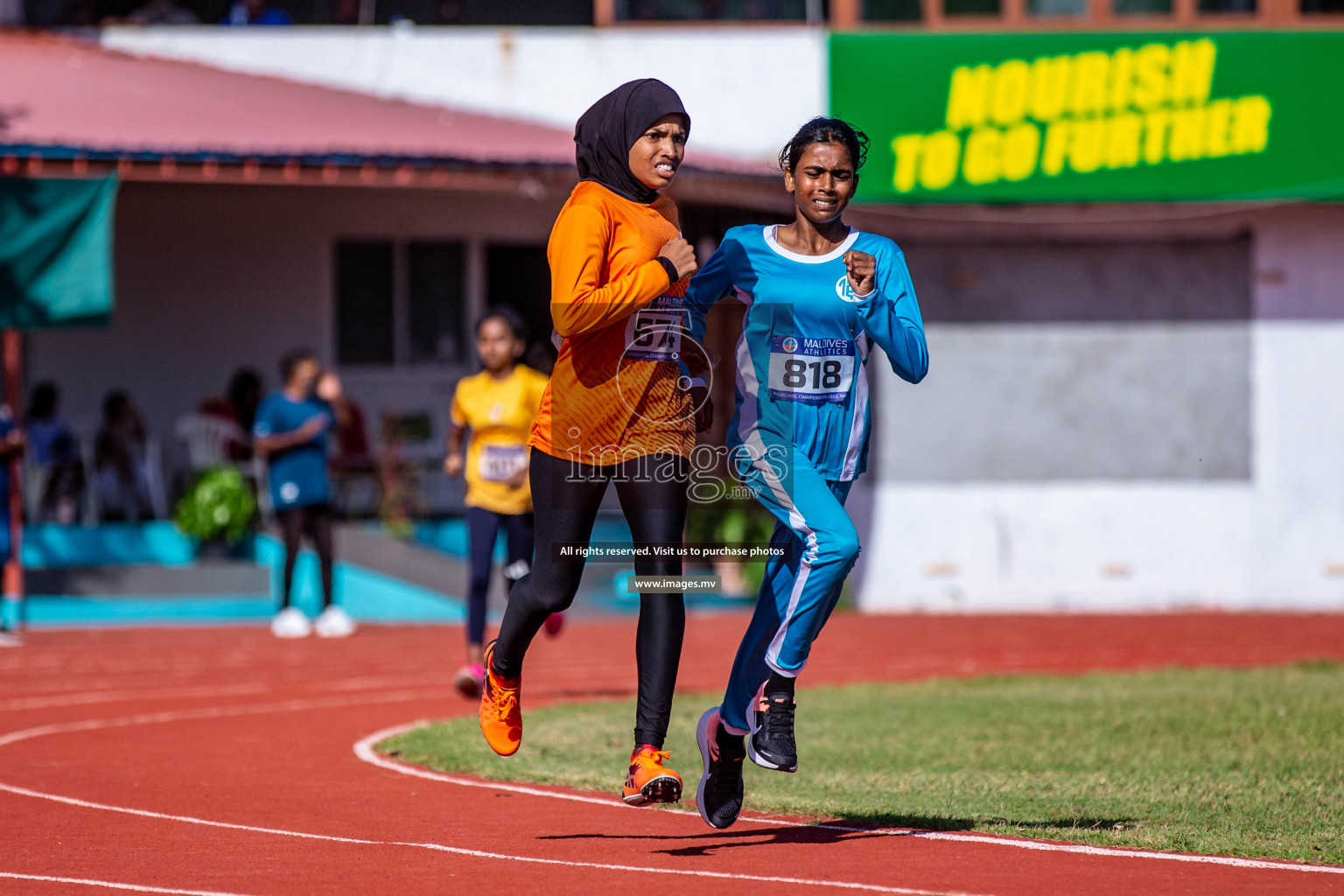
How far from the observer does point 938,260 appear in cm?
1827

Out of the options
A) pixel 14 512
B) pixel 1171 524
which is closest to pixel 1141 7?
pixel 1171 524

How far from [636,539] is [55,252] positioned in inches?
447

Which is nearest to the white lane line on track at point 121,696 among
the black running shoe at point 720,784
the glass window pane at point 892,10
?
the black running shoe at point 720,784

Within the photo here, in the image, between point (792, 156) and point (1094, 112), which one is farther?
point (1094, 112)

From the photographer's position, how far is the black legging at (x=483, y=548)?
428 inches

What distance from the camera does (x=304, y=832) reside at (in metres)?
6.68

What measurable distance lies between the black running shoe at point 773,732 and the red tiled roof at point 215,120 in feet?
36.9

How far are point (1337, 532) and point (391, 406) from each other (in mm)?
10420

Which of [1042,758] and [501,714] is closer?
[501,714]

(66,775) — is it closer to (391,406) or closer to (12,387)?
(12,387)

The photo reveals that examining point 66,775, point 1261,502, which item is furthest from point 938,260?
point 66,775

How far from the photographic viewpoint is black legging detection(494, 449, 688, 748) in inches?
233

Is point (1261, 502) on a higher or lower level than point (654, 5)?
lower

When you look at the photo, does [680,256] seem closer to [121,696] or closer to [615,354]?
[615,354]
